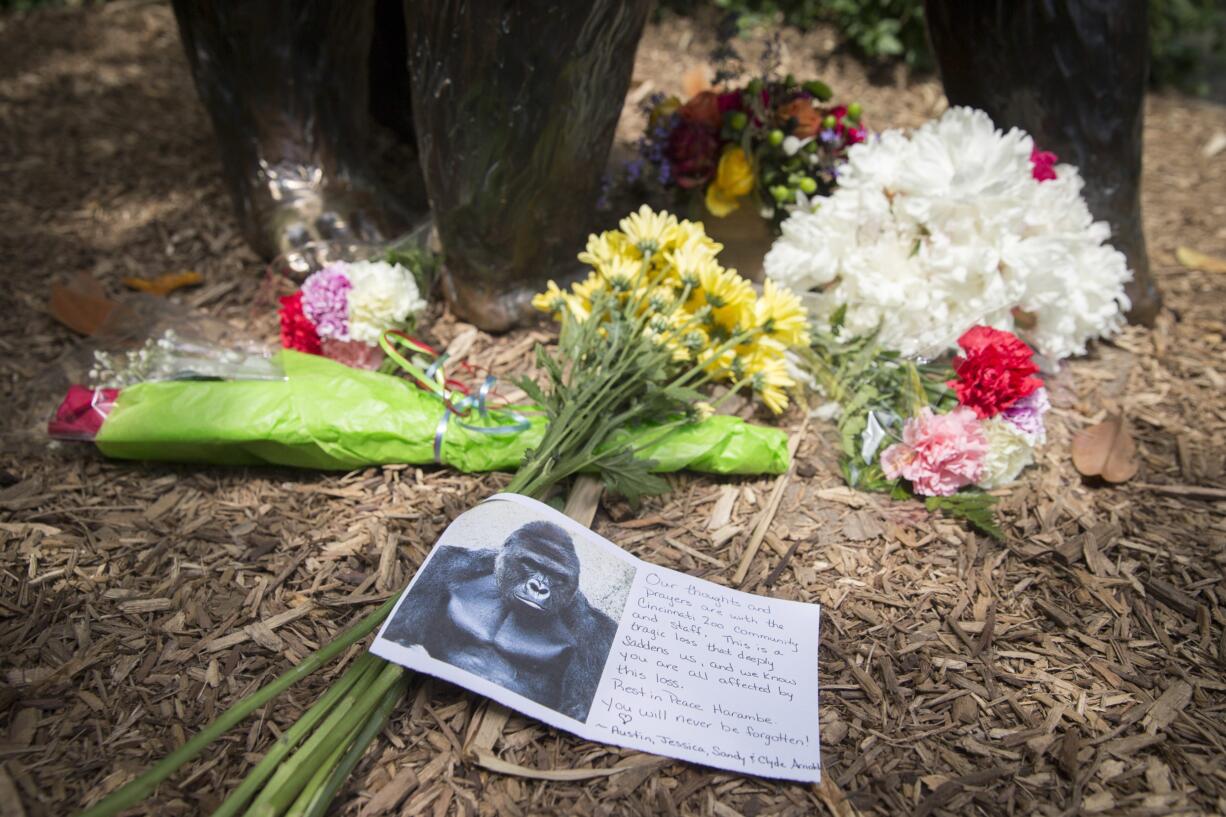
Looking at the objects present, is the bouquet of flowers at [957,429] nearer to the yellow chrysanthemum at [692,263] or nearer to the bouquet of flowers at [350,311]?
the yellow chrysanthemum at [692,263]

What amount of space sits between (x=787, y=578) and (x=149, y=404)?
3.59 ft

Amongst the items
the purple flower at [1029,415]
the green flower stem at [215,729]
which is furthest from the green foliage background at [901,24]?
the green flower stem at [215,729]

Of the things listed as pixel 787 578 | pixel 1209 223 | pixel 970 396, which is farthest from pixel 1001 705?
pixel 1209 223

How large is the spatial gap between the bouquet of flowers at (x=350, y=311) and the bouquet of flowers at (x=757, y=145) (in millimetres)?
662

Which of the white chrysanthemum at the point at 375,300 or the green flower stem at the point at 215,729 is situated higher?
the white chrysanthemum at the point at 375,300

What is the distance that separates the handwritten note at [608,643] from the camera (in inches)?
44.4

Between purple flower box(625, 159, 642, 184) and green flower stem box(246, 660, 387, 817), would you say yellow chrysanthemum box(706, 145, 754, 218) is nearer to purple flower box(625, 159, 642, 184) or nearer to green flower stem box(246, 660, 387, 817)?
purple flower box(625, 159, 642, 184)

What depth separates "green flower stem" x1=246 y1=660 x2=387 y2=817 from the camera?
38.1 inches

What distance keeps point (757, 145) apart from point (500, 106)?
2.04 ft

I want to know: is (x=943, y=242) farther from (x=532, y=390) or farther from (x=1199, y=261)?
(x=1199, y=261)

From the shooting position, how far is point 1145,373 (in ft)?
6.36

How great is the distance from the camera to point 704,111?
1.96 metres

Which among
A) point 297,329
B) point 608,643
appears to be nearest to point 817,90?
point 297,329

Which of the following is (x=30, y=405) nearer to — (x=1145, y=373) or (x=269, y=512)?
(x=269, y=512)
